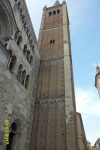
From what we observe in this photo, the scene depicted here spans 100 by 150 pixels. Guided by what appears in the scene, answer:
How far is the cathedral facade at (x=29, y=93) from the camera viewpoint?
9.48 meters

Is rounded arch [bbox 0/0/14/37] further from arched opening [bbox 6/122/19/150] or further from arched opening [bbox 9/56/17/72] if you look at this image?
arched opening [bbox 6/122/19/150]

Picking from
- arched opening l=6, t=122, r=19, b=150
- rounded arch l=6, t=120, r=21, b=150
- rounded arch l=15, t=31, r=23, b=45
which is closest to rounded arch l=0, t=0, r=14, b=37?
rounded arch l=15, t=31, r=23, b=45

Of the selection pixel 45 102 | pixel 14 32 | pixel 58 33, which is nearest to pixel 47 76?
pixel 45 102

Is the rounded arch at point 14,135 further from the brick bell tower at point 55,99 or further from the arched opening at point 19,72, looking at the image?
the arched opening at point 19,72

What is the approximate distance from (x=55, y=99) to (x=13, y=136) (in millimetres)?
4875

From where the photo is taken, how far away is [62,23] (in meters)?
21.9

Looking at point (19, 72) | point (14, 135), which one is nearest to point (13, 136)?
point (14, 135)

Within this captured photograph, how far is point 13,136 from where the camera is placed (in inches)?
397

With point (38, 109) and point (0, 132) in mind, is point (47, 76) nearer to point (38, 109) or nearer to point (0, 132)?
point (38, 109)

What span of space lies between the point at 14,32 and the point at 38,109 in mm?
6556

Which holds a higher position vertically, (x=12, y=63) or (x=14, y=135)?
(x=12, y=63)

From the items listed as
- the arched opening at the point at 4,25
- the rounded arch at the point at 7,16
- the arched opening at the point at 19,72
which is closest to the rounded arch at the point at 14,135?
the arched opening at the point at 19,72

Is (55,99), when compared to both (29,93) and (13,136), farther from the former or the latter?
(13,136)

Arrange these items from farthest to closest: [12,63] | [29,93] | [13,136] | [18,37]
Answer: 1. [29,93]
2. [18,37]
3. [12,63]
4. [13,136]
